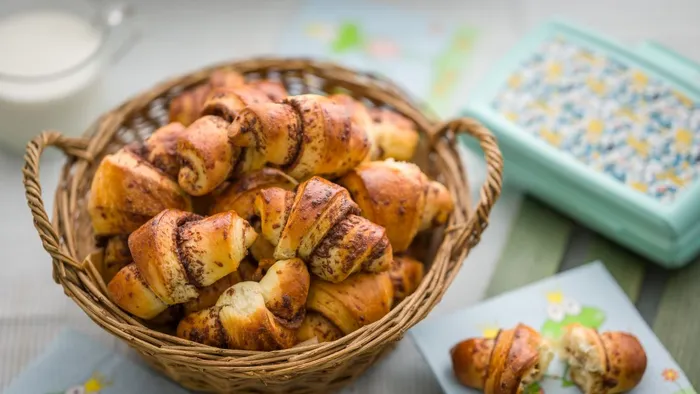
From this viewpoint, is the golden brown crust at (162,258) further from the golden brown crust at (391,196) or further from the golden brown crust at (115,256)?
the golden brown crust at (391,196)

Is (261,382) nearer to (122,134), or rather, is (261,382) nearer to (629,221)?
(122,134)

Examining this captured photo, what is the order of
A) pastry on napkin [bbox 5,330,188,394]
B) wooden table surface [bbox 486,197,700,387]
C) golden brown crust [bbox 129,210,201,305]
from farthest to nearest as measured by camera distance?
1. wooden table surface [bbox 486,197,700,387]
2. pastry on napkin [bbox 5,330,188,394]
3. golden brown crust [bbox 129,210,201,305]

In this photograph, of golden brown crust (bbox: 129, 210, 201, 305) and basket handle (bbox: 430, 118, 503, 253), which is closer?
golden brown crust (bbox: 129, 210, 201, 305)

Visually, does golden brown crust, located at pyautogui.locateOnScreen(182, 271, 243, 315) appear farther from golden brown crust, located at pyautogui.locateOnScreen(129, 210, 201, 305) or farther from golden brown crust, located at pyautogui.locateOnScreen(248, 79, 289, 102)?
golden brown crust, located at pyautogui.locateOnScreen(248, 79, 289, 102)

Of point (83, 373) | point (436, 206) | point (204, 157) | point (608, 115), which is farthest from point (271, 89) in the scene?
point (608, 115)

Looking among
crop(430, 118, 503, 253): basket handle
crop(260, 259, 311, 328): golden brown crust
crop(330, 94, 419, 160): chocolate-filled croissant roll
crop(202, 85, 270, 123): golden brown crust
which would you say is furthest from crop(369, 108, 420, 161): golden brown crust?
crop(260, 259, 311, 328): golden brown crust

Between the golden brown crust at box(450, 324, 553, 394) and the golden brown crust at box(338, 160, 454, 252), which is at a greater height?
the golden brown crust at box(338, 160, 454, 252)

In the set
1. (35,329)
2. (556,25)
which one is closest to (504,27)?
(556,25)
